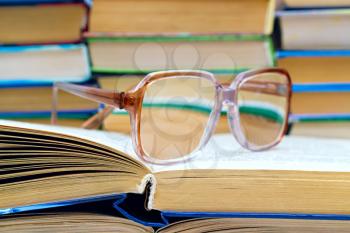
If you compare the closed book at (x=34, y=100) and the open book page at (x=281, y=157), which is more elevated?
the closed book at (x=34, y=100)

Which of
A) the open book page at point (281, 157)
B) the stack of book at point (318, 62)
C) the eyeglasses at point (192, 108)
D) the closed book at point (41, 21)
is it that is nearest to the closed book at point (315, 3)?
the stack of book at point (318, 62)

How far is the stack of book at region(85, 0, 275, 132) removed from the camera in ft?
2.26

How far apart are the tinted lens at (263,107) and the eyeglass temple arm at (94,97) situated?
0.75 feet

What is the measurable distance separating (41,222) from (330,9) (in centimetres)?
57

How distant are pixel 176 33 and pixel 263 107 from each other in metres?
0.22

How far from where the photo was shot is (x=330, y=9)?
69 centimetres

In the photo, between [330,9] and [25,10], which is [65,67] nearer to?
[25,10]

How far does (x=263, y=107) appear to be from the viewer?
2.54ft

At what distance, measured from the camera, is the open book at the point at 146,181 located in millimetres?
410

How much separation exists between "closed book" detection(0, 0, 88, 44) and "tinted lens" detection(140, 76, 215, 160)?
187mm

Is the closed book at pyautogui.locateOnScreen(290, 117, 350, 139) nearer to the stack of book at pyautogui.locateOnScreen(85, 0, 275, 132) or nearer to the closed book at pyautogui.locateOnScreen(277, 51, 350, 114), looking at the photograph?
the closed book at pyautogui.locateOnScreen(277, 51, 350, 114)

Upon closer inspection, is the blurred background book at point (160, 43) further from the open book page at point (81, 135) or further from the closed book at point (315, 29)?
the open book page at point (81, 135)

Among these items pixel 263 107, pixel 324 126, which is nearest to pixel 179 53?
pixel 263 107

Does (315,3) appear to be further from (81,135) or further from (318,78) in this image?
(81,135)
